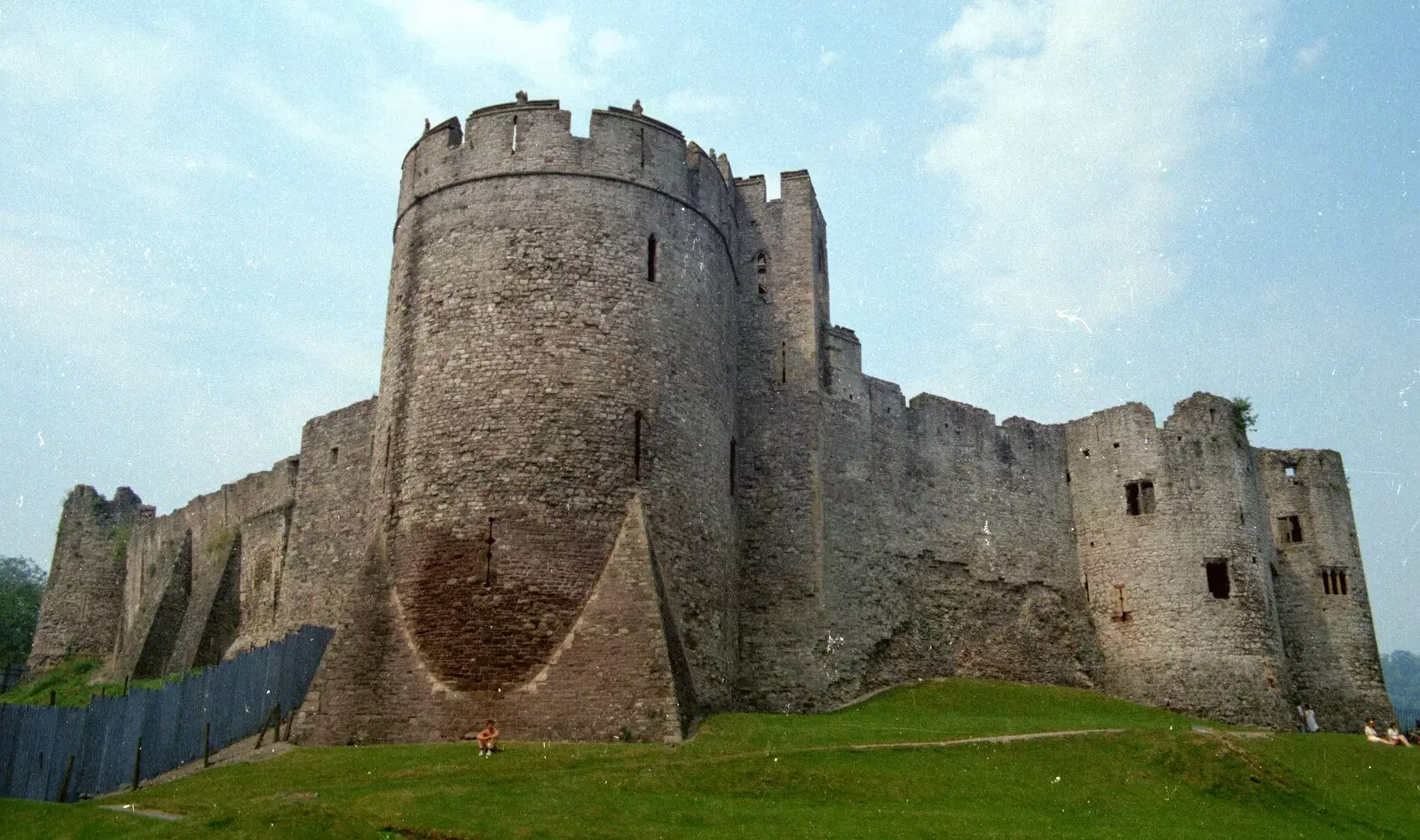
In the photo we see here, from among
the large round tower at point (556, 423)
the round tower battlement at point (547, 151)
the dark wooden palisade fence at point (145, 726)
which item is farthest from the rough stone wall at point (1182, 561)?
the dark wooden palisade fence at point (145, 726)

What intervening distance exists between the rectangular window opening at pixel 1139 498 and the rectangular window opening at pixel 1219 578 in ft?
7.04

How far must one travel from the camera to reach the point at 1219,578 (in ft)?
103

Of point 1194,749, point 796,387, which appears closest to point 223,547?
point 796,387

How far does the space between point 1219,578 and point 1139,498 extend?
9.91 feet

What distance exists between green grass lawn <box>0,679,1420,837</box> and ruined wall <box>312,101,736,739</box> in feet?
6.15

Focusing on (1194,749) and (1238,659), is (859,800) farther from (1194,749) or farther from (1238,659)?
(1238,659)

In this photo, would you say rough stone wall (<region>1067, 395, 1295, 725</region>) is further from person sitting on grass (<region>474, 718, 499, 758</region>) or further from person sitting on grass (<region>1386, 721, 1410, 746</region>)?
person sitting on grass (<region>474, 718, 499, 758</region>)

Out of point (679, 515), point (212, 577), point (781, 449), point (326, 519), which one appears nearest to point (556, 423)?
point (679, 515)

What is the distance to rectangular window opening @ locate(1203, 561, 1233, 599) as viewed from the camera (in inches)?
1225

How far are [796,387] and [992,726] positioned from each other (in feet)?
32.3

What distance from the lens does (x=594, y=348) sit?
71.4ft

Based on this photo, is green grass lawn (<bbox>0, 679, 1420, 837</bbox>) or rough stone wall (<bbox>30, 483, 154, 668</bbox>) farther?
rough stone wall (<bbox>30, 483, 154, 668</bbox>)

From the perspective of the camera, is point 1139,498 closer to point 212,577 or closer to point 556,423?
point 556,423

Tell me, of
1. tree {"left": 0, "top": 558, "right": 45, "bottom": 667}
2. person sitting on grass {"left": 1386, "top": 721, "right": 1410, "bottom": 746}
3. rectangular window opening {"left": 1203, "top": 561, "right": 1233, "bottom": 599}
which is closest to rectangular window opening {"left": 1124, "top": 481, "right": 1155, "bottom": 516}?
rectangular window opening {"left": 1203, "top": 561, "right": 1233, "bottom": 599}
